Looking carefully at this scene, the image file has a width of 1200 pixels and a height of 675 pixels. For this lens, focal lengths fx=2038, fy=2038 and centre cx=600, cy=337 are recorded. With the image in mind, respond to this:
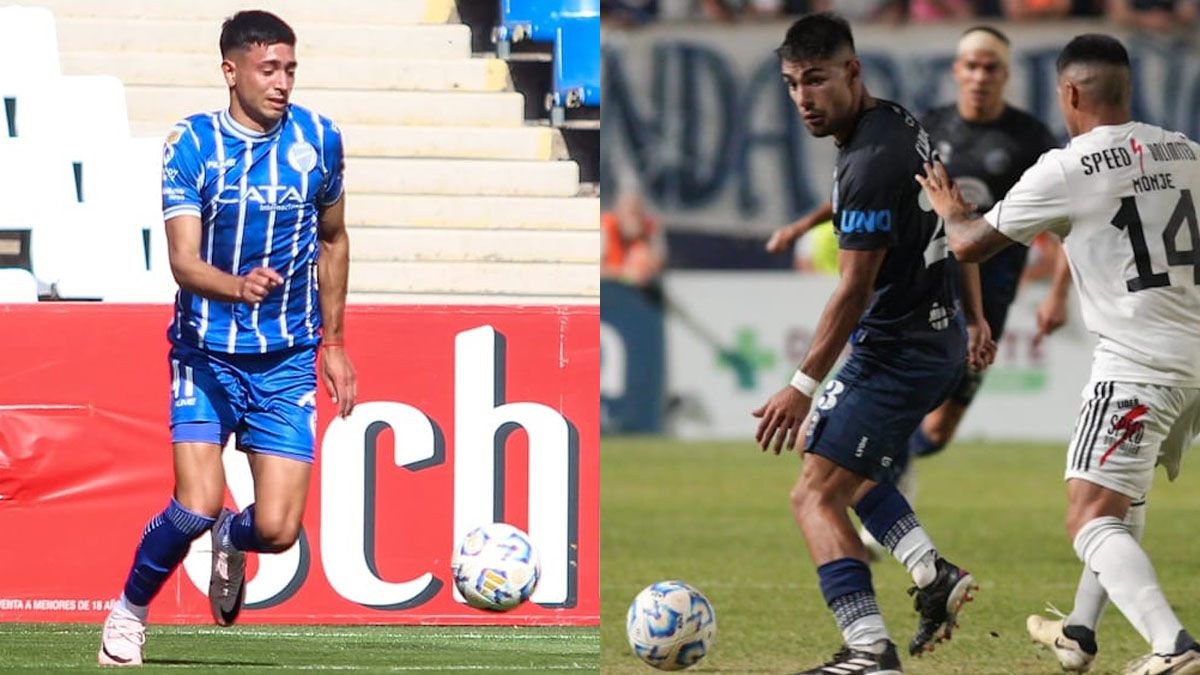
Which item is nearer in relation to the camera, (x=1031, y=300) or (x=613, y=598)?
(x=613, y=598)

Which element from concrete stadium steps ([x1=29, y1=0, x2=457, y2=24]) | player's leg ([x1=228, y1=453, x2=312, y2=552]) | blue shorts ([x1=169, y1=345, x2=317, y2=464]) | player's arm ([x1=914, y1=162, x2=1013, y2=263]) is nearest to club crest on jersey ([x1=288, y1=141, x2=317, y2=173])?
blue shorts ([x1=169, y1=345, x2=317, y2=464])

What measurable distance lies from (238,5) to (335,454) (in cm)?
168

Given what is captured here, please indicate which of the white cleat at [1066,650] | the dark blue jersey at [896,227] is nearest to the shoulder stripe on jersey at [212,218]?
the dark blue jersey at [896,227]

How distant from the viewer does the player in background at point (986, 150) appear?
381 inches

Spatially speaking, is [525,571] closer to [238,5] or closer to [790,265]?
[238,5]

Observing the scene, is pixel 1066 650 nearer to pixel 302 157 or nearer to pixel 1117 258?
pixel 1117 258

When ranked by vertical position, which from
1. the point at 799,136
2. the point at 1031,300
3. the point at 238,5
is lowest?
the point at 1031,300

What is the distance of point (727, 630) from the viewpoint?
287 inches

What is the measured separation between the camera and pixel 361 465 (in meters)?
7.43

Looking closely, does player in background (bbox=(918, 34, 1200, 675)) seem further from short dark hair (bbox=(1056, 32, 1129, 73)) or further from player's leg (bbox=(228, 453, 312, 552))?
player's leg (bbox=(228, 453, 312, 552))

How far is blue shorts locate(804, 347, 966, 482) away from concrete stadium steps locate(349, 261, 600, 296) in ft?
4.87

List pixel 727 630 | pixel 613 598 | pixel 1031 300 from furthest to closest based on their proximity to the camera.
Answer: pixel 1031 300 → pixel 613 598 → pixel 727 630

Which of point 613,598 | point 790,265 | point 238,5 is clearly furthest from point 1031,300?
point 238,5

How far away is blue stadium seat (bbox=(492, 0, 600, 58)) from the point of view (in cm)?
745
